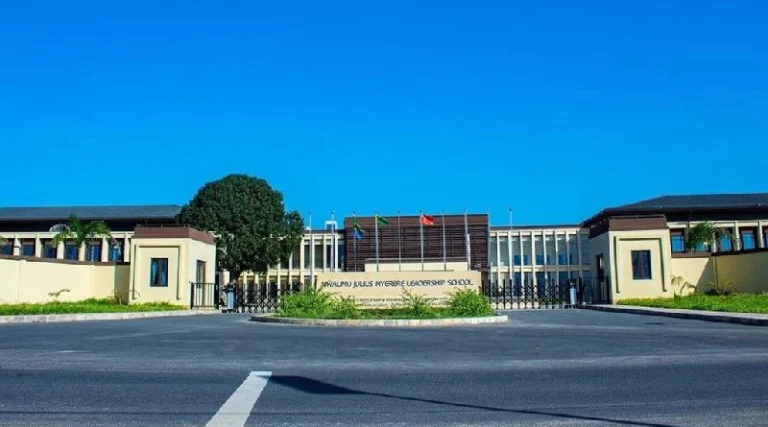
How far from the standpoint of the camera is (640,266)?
36281 mm

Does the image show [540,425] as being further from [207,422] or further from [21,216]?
[21,216]

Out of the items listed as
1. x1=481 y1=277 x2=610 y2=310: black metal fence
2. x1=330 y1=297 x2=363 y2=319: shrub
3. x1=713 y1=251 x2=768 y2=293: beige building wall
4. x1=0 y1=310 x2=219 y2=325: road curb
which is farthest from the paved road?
x1=481 y1=277 x2=610 y2=310: black metal fence

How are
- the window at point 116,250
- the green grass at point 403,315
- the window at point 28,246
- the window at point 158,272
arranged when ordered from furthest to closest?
the window at point 28,246
the window at point 116,250
the window at point 158,272
the green grass at point 403,315

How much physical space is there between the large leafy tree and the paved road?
34.2m

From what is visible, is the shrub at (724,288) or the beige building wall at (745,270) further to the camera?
the shrub at (724,288)

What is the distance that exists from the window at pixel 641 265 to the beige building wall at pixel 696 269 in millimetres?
1445

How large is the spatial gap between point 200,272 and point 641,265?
75.6 feet

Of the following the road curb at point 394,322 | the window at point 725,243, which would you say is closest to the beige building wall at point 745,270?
the road curb at point 394,322

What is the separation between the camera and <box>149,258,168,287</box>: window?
3647cm

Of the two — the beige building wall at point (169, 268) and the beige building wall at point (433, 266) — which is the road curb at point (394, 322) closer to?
the beige building wall at point (433, 266)

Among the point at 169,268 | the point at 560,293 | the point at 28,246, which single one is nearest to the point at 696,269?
the point at 560,293

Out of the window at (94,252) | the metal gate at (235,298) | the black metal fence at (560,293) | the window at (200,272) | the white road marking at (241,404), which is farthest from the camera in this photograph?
the window at (94,252)

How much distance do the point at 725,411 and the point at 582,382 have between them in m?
2.27

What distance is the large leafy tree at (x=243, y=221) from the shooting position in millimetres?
50281
